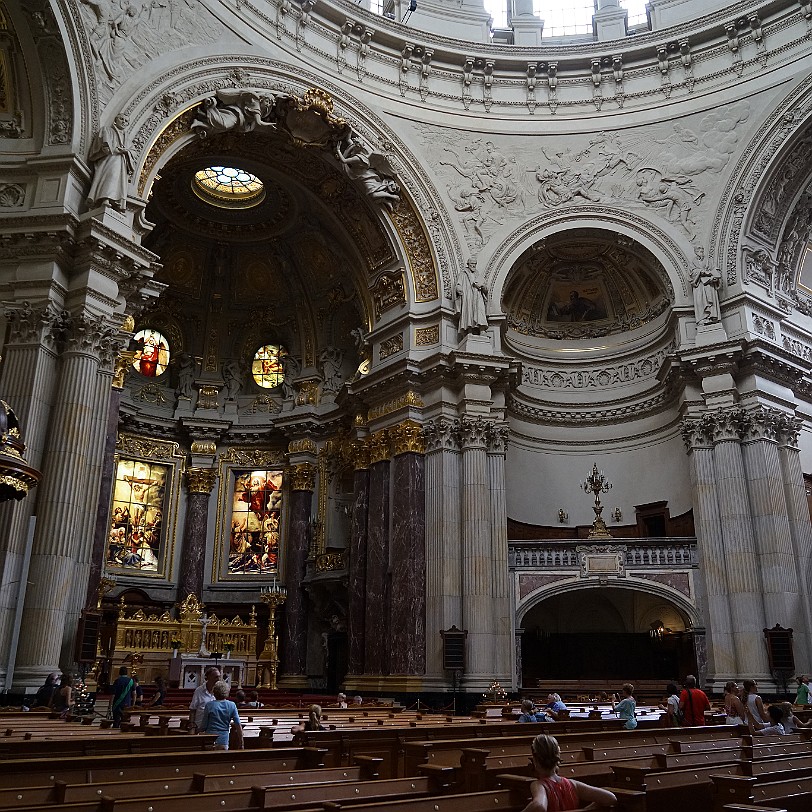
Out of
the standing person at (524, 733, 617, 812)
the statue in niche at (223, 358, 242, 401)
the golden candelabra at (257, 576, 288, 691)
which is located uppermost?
the statue in niche at (223, 358, 242, 401)

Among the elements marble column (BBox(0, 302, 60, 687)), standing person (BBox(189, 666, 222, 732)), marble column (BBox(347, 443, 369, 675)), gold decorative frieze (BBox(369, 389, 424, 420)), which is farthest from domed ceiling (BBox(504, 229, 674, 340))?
standing person (BBox(189, 666, 222, 732))

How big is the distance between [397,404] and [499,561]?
17.0 ft

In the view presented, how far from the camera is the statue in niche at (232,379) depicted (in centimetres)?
2827

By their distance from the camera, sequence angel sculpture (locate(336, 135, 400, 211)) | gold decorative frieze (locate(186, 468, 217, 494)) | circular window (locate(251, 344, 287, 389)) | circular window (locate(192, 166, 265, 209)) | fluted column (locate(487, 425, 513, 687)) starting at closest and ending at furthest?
fluted column (locate(487, 425, 513, 687)) → angel sculpture (locate(336, 135, 400, 211)) → circular window (locate(192, 166, 265, 209)) → gold decorative frieze (locate(186, 468, 217, 494)) → circular window (locate(251, 344, 287, 389))

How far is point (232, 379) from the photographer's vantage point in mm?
28406

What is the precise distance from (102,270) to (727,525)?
15.7 m

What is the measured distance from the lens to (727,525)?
19.5 m

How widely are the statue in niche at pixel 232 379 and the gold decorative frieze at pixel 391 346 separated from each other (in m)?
7.22

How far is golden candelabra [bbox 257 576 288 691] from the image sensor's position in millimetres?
22469

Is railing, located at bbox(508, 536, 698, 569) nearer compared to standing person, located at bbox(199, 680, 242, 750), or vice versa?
standing person, located at bbox(199, 680, 242, 750)

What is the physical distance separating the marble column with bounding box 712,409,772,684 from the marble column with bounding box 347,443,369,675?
9302 millimetres

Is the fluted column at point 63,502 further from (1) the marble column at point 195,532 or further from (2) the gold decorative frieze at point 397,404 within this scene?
(1) the marble column at point 195,532

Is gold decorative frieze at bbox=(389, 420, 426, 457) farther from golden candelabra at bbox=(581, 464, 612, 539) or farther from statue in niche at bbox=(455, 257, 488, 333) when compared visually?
golden candelabra at bbox=(581, 464, 612, 539)

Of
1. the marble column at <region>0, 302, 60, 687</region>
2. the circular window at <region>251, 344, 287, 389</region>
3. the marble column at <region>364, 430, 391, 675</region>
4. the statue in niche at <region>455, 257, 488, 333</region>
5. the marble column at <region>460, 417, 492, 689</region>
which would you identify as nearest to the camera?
the marble column at <region>0, 302, 60, 687</region>
